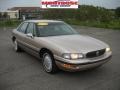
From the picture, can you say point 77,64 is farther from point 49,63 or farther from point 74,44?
point 49,63

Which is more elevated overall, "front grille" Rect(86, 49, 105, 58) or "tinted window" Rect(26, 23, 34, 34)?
"tinted window" Rect(26, 23, 34, 34)

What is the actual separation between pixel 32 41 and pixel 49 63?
1.07 meters

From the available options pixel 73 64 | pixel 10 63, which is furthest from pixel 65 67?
pixel 10 63

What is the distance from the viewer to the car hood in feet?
15.4

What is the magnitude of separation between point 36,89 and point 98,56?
66.5 inches

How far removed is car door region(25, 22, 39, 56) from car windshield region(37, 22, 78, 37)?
0.20 metres

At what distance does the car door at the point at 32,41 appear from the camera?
576 cm

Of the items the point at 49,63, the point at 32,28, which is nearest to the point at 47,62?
the point at 49,63

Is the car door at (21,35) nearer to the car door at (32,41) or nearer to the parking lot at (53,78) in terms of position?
the car door at (32,41)

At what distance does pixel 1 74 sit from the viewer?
5.22 meters

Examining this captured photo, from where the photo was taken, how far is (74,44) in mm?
4961

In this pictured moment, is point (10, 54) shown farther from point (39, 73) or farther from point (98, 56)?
point (98, 56)

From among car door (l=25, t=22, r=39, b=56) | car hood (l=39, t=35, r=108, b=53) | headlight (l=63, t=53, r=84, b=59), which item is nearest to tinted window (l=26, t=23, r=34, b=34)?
car door (l=25, t=22, r=39, b=56)

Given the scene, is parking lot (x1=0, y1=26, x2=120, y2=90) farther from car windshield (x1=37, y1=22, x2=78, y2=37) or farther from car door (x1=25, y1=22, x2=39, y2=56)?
car windshield (x1=37, y1=22, x2=78, y2=37)
